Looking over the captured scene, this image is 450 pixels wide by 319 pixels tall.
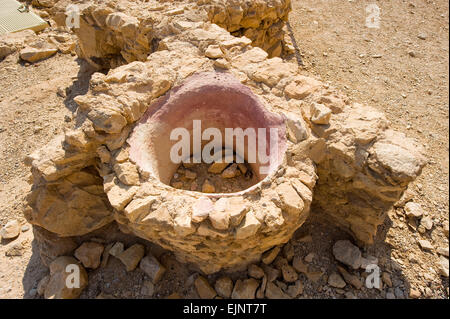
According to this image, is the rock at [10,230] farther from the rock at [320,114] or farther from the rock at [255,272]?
the rock at [320,114]

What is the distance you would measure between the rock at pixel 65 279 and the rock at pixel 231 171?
1732 mm

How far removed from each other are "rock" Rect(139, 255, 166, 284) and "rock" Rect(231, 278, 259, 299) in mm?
731

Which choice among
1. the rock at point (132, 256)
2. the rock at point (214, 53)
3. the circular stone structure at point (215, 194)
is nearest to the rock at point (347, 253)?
the circular stone structure at point (215, 194)

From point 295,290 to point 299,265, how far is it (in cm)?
23

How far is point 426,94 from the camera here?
16.4ft

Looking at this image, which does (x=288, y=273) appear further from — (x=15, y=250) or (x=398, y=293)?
(x=15, y=250)

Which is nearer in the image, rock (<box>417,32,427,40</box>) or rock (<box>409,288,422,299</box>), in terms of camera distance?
rock (<box>409,288,422,299</box>)

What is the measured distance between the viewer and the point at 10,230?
143 inches

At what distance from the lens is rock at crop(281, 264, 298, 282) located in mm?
3021

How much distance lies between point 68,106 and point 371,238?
15.2ft

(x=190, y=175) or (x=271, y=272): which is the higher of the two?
(x=190, y=175)

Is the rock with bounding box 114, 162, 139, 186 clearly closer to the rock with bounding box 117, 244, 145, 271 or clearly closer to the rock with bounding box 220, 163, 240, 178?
the rock with bounding box 117, 244, 145, 271

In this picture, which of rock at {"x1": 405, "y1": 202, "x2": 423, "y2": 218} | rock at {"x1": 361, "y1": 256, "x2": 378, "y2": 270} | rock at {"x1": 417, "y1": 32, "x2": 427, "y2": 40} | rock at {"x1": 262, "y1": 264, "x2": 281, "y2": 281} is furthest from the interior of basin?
rock at {"x1": 417, "y1": 32, "x2": 427, "y2": 40}

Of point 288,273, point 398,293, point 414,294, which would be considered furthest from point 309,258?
point 414,294
